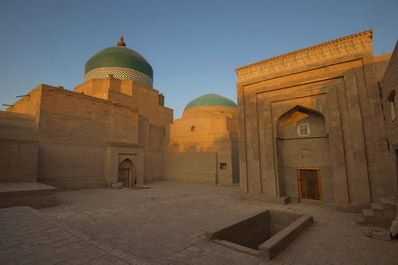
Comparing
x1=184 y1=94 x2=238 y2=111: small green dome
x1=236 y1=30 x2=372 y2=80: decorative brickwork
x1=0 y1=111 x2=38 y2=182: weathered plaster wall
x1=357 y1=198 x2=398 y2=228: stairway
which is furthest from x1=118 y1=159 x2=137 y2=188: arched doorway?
x1=357 y1=198 x2=398 y2=228: stairway

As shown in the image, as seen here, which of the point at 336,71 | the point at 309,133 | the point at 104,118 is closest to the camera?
the point at 336,71

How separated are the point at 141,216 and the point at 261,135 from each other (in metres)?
6.01

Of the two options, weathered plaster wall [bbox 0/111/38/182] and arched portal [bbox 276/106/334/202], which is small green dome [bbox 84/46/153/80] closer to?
weathered plaster wall [bbox 0/111/38/182]

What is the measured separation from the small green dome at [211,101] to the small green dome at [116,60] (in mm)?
6129

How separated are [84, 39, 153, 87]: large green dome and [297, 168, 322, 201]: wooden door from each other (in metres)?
17.4

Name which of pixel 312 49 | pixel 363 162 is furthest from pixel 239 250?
pixel 312 49

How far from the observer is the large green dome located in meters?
20.6

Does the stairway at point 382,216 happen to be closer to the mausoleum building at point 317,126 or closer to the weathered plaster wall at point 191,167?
the mausoleum building at point 317,126

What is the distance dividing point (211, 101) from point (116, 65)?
9689 mm

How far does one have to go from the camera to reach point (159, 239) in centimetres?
488

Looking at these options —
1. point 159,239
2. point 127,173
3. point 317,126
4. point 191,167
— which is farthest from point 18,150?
point 317,126

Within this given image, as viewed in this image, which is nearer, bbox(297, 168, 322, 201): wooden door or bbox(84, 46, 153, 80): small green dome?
bbox(297, 168, 322, 201): wooden door

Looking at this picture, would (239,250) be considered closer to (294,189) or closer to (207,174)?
(294,189)

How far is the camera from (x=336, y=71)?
27.8 ft
